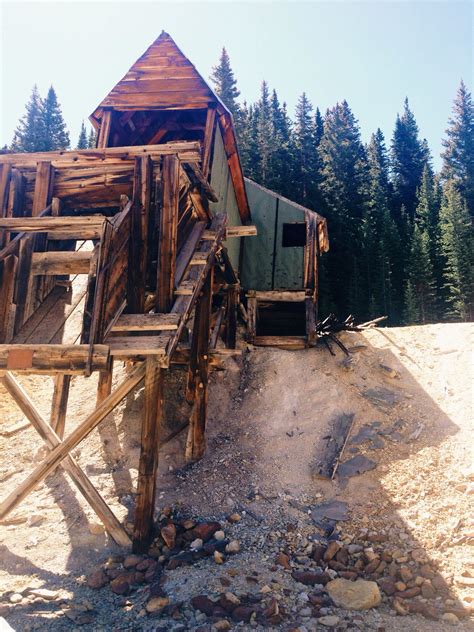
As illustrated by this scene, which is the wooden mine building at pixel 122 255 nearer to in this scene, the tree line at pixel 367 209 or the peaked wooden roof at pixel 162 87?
the peaked wooden roof at pixel 162 87

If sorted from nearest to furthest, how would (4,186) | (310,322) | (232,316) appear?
1. (4,186)
2. (232,316)
3. (310,322)

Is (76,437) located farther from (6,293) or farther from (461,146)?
(461,146)

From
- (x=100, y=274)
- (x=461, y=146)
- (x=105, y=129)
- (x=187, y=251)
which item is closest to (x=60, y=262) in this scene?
(x=100, y=274)

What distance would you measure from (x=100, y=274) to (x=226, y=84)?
132 ft

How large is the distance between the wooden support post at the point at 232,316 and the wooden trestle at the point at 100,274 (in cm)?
463

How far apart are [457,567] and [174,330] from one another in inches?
191

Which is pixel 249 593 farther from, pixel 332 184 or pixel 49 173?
pixel 332 184

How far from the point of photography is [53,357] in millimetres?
5777

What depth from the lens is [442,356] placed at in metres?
12.7

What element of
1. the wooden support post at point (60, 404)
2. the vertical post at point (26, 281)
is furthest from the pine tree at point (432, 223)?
the vertical post at point (26, 281)

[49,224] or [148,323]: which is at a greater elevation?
[49,224]

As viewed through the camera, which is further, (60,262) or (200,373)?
(200,373)

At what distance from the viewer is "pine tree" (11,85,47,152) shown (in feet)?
145

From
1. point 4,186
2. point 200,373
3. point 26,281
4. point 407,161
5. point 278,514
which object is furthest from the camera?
point 407,161
